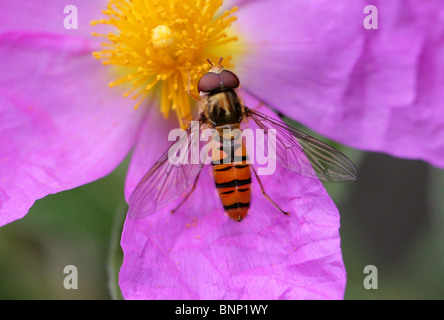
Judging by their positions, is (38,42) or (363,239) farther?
(363,239)

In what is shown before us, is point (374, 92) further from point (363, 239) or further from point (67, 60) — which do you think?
point (67, 60)

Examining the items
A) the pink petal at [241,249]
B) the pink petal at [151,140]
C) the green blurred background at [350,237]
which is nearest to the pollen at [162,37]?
the pink petal at [151,140]

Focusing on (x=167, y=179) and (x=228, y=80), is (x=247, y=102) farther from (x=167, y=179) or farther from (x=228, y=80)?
(x=167, y=179)

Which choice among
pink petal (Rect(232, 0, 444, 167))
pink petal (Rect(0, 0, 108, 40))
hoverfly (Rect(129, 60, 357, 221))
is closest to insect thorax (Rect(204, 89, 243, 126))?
hoverfly (Rect(129, 60, 357, 221))

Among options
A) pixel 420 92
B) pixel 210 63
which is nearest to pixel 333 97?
pixel 420 92

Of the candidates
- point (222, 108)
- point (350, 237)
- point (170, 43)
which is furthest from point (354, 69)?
point (350, 237)

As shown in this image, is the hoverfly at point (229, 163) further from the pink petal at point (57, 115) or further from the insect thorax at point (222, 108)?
the pink petal at point (57, 115)

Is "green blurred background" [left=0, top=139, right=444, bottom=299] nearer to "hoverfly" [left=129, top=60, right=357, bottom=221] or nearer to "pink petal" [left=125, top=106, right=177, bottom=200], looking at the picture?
"pink petal" [left=125, top=106, right=177, bottom=200]
